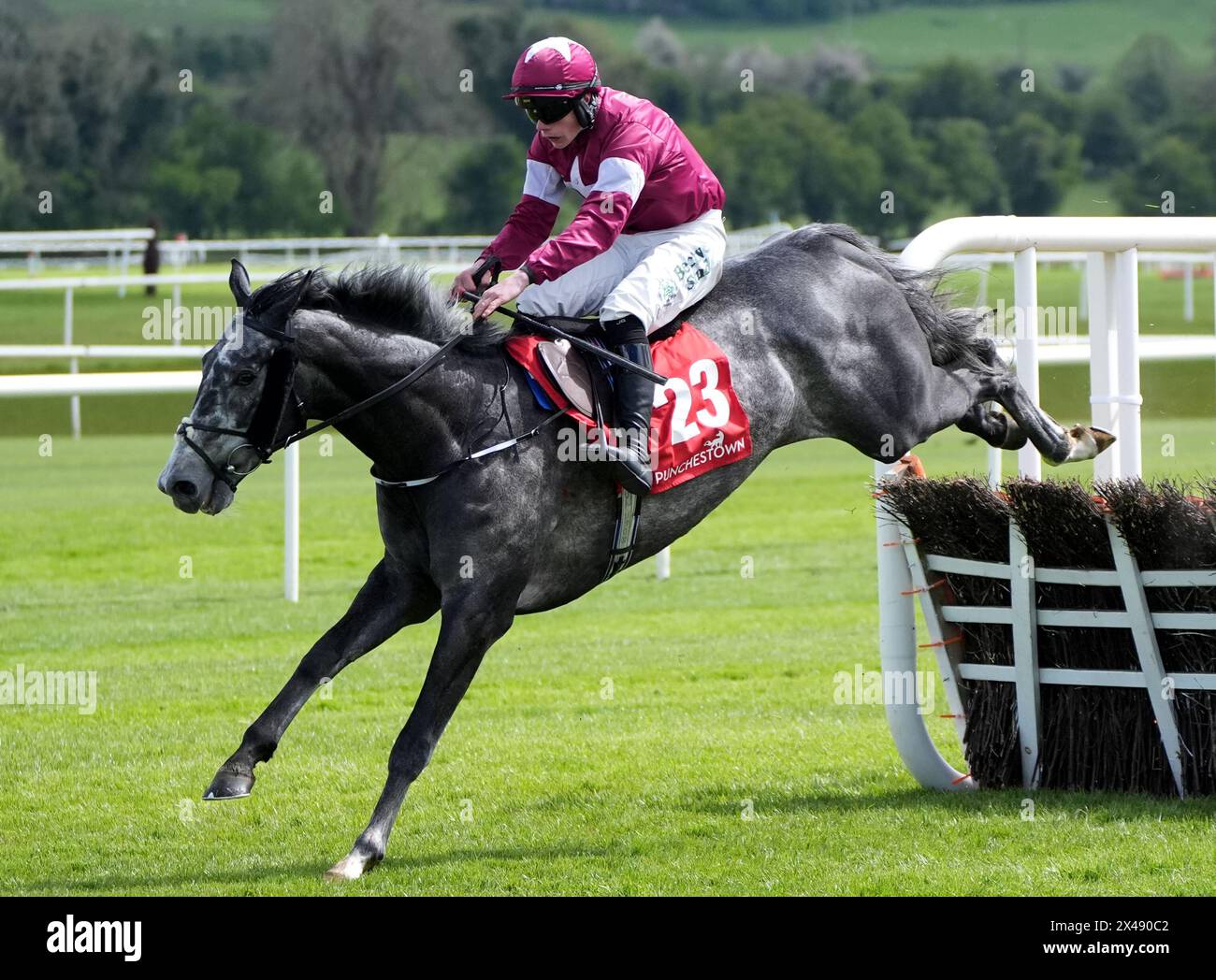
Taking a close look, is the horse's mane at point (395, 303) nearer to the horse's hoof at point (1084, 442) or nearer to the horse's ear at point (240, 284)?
the horse's ear at point (240, 284)

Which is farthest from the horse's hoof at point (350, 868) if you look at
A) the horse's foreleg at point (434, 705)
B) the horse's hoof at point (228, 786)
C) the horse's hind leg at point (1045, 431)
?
the horse's hind leg at point (1045, 431)

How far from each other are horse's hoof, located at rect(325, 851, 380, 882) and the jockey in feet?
4.08

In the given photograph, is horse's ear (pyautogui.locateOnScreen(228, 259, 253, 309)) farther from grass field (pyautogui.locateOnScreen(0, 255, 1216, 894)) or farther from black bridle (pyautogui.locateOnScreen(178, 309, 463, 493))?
grass field (pyautogui.locateOnScreen(0, 255, 1216, 894))

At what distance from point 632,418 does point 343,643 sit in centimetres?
102

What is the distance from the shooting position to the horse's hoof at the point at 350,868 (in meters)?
4.55

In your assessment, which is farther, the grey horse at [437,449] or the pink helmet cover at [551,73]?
the pink helmet cover at [551,73]

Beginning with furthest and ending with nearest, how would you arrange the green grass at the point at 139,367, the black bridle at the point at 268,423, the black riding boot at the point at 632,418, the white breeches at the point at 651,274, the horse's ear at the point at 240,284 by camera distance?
1. the green grass at the point at 139,367
2. the white breeches at the point at 651,274
3. the black riding boot at the point at 632,418
4. the horse's ear at the point at 240,284
5. the black bridle at the point at 268,423

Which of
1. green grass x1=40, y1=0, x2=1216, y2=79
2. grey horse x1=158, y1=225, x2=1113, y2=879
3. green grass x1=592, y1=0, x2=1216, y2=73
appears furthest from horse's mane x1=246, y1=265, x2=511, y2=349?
green grass x1=592, y1=0, x2=1216, y2=73

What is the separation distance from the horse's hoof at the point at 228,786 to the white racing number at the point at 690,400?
152 cm

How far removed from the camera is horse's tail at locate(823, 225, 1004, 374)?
19.0 feet

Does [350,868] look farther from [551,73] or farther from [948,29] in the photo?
[948,29]

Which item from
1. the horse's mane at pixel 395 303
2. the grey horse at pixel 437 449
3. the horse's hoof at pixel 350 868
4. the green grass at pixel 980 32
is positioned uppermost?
the green grass at pixel 980 32

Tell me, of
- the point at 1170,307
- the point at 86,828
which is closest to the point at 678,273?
the point at 86,828
